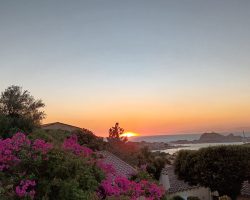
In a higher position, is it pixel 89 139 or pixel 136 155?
pixel 89 139

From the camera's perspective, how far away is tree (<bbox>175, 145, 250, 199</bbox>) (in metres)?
36.0

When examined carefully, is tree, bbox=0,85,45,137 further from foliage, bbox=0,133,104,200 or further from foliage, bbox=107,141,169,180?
foliage, bbox=0,133,104,200

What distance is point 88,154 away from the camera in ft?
32.6

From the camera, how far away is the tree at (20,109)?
37000 mm

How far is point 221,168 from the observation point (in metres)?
36.4

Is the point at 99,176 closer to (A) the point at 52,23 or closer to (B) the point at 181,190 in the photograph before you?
(A) the point at 52,23

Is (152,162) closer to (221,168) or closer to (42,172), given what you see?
(221,168)

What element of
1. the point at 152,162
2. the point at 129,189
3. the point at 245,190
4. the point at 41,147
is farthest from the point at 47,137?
the point at 245,190

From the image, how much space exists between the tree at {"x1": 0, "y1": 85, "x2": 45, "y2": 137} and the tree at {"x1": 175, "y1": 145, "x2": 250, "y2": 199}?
1834 cm

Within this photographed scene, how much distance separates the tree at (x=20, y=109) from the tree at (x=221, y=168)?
60.2ft

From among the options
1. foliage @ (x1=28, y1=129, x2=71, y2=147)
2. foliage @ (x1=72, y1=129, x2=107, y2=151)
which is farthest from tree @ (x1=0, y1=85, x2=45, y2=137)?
foliage @ (x1=72, y1=129, x2=107, y2=151)

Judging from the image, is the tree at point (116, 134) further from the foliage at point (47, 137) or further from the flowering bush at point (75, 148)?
the flowering bush at point (75, 148)

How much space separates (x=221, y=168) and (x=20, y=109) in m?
23.2

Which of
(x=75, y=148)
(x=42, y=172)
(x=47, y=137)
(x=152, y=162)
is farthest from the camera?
(x=152, y=162)
